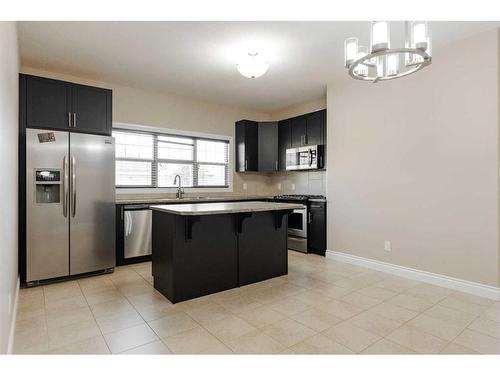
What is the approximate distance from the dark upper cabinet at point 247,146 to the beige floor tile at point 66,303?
11.8 ft

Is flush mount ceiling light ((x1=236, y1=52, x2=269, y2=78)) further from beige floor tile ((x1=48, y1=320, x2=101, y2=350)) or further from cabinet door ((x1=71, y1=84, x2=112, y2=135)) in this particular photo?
beige floor tile ((x1=48, y1=320, x2=101, y2=350))

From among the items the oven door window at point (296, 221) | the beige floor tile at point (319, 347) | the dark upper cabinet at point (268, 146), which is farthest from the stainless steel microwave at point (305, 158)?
the beige floor tile at point (319, 347)

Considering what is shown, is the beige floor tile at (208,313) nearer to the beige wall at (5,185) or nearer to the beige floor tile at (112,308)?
the beige floor tile at (112,308)

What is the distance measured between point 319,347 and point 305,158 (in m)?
3.56

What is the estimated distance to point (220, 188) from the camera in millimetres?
5793

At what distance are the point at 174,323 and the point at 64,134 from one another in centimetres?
257

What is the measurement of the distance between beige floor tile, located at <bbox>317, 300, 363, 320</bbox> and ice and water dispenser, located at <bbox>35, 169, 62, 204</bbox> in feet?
10.5

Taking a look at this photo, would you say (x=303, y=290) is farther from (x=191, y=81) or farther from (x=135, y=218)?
(x=191, y=81)

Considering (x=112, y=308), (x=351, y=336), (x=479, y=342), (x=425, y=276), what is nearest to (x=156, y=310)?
(x=112, y=308)

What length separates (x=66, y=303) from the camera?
9.26ft

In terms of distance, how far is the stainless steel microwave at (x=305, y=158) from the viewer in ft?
16.2

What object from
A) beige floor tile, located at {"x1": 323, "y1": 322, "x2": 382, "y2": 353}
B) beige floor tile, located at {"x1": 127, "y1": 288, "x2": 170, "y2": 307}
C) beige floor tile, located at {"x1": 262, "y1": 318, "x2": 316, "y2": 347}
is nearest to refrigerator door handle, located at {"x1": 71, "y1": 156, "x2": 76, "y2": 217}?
beige floor tile, located at {"x1": 127, "y1": 288, "x2": 170, "y2": 307}

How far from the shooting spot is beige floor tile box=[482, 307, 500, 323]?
2.51m
